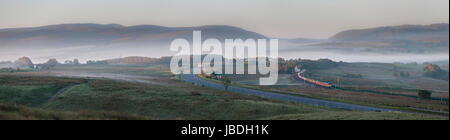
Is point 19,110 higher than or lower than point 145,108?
higher

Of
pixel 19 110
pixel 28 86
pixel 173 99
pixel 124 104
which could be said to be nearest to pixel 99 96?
pixel 124 104

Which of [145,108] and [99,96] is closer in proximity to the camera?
[145,108]
